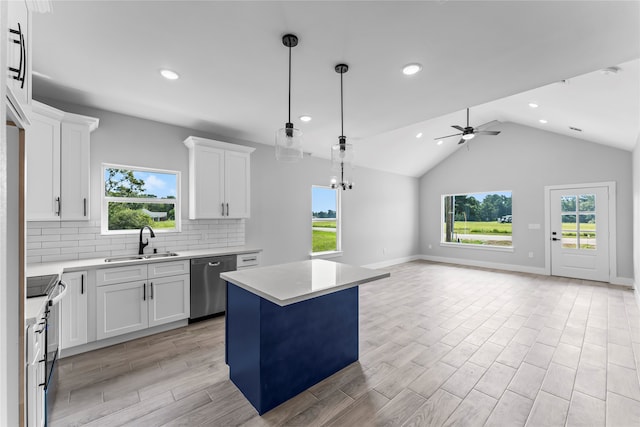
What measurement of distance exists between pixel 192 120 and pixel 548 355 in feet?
16.1

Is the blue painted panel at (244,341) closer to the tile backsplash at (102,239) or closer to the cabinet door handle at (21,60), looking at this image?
the cabinet door handle at (21,60)

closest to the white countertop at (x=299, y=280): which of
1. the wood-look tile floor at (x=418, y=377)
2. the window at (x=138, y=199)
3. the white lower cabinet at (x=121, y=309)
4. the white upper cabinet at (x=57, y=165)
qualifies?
the wood-look tile floor at (x=418, y=377)

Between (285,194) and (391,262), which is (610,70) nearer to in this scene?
(285,194)

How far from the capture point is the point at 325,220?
19.6ft

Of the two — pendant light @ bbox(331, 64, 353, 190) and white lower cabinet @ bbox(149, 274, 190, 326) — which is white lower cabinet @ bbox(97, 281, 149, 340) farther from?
pendant light @ bbox(331, 64, 353, 190)

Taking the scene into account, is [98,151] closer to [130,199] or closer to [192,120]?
[130,199]

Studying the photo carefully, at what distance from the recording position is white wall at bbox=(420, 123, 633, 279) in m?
5.35

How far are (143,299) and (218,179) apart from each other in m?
1.77

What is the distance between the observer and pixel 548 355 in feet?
8.96

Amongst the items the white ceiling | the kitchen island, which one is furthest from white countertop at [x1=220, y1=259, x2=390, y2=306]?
the white ceiling

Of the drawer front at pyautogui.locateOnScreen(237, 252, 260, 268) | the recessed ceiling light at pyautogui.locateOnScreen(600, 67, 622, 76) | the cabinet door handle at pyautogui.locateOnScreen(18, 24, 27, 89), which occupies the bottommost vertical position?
the drawer front at pyautogui.locateOnScreen(237, 252, 260, 268)

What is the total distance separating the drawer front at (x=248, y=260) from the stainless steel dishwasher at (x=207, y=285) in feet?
0.34

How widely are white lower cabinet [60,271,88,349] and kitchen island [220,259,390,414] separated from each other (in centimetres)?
157

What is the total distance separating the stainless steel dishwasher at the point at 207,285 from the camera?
3.45 meters
